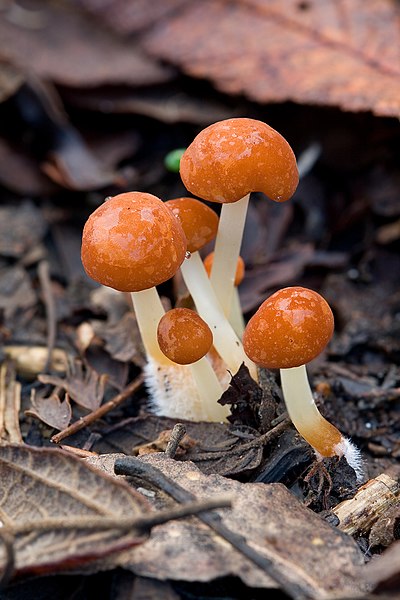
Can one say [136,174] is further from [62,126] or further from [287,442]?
[287,442]

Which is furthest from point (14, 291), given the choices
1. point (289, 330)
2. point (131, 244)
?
point (289, 330)

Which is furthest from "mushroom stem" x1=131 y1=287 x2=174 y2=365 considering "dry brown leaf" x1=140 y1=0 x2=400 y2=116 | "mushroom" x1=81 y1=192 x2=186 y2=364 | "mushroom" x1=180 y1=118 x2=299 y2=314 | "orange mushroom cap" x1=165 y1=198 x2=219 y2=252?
"dry brown leaf" x1=140 y1=0 x2=400 y2=116

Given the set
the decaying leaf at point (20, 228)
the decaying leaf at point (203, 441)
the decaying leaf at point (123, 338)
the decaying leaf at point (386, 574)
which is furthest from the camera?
the decaying leaf at point (20, 228)

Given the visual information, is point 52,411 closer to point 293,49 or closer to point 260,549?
A: point 260,549

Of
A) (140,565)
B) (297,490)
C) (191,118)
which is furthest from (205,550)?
(191,118)

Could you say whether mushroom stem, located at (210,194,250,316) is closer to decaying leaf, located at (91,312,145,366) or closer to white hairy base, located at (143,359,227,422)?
white hairy base, located at (143,359,227,422)

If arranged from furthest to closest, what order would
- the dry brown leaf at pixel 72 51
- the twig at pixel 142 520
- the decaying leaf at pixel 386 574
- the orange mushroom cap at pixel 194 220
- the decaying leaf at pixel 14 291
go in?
the dry brown leaf at pixel 72 51, the decaying leaf at pixel 14 291, the orange mushroom cap at pixel 194 220, the twig at pixel 142 520, the decaying leaf at pixel 386 574

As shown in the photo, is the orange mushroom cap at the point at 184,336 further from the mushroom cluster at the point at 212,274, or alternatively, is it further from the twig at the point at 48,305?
the twig at the point at 48,305

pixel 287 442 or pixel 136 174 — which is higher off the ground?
pixel 287 442

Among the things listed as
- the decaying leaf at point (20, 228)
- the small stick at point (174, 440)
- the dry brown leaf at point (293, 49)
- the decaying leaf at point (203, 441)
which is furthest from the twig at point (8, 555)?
the dry brown leaf at point (293, 49)
